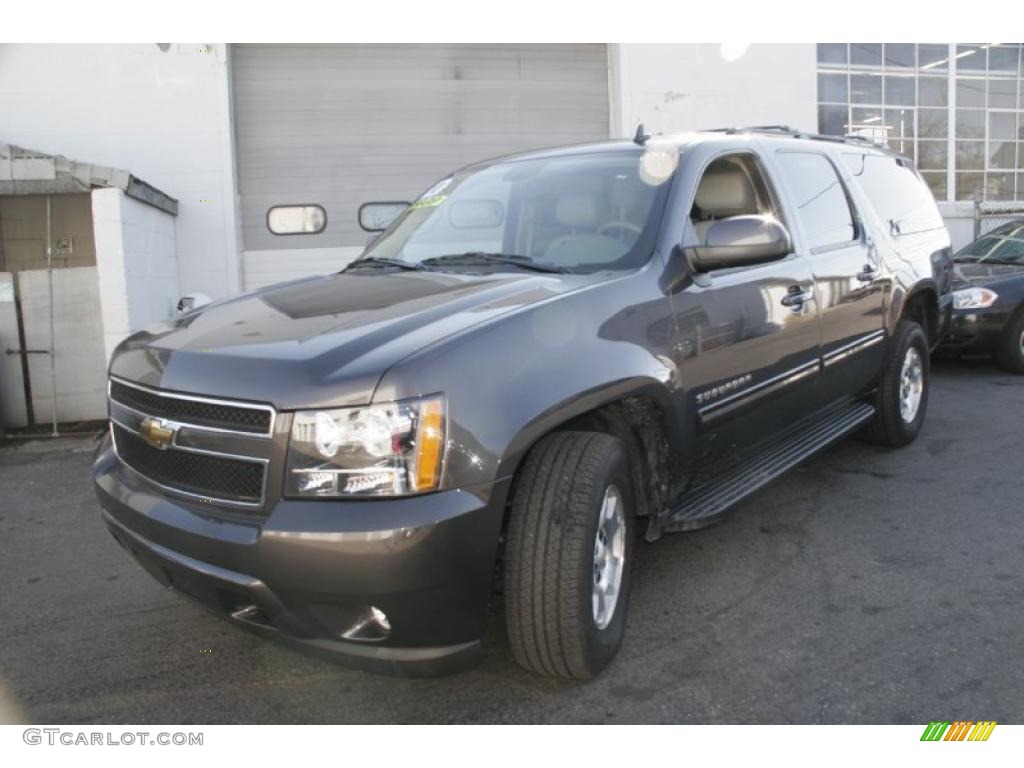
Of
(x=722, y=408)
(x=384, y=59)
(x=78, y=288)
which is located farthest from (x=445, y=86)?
(x=722, y=408)

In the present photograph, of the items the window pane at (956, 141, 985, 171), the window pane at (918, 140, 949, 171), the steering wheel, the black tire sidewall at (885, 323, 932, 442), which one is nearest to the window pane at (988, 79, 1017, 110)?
the window pane at (956, 141, 985, 171)

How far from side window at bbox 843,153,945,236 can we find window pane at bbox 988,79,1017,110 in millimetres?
9765

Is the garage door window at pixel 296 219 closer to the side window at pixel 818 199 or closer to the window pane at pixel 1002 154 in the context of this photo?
the side window at pixel 818 199

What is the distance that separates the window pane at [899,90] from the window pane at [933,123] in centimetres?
34

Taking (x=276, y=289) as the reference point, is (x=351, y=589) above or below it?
below

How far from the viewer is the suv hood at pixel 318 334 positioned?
2.29 meters

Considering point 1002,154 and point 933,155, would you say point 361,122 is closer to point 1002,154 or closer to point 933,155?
point 933,155

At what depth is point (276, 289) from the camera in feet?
11.4

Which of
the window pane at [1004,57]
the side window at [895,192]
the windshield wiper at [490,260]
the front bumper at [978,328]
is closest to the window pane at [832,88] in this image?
the window pane at [1004,57]

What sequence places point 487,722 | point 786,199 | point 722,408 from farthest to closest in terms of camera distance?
point 786,199, point 722,408, point 487,722

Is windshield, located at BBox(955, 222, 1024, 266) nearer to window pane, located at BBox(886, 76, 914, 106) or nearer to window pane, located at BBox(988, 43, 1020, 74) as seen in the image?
window pane, located at BBox(886, 76, 914, 106)

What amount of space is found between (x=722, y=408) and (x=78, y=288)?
6.63 metres

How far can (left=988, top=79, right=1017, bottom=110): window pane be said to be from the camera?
1391cm

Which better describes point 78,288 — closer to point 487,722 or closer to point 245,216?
point 245,216
